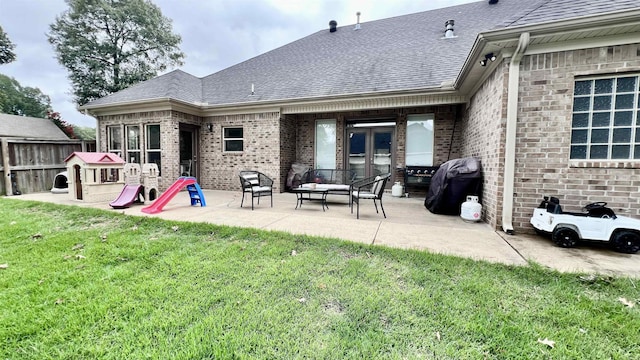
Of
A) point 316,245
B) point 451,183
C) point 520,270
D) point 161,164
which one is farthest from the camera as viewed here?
point 161,164

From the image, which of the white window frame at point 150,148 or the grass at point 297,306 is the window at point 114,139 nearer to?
the white window frame at point 150,148

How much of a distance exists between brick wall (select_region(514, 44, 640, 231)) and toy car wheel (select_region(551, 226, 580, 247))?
0.63 meters

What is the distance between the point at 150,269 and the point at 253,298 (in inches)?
53.0

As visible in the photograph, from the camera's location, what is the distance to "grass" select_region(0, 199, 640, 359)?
1.58m

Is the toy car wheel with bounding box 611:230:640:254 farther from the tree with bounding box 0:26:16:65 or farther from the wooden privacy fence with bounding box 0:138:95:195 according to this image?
the tree with bounding box 0:26:16:65

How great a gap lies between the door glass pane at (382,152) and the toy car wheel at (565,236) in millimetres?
5172

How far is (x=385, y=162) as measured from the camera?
8.38 m

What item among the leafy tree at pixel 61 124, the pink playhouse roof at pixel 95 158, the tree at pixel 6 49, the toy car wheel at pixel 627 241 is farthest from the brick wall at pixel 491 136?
the tree at pixel 6 49

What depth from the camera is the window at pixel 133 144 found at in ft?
28.8

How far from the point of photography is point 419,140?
25.9 ft

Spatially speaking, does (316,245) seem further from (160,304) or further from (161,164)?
(161,164)

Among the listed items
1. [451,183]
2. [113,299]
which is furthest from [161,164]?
[451,183]

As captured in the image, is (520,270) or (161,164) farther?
(161,164)

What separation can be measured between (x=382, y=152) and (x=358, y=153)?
0.80m
